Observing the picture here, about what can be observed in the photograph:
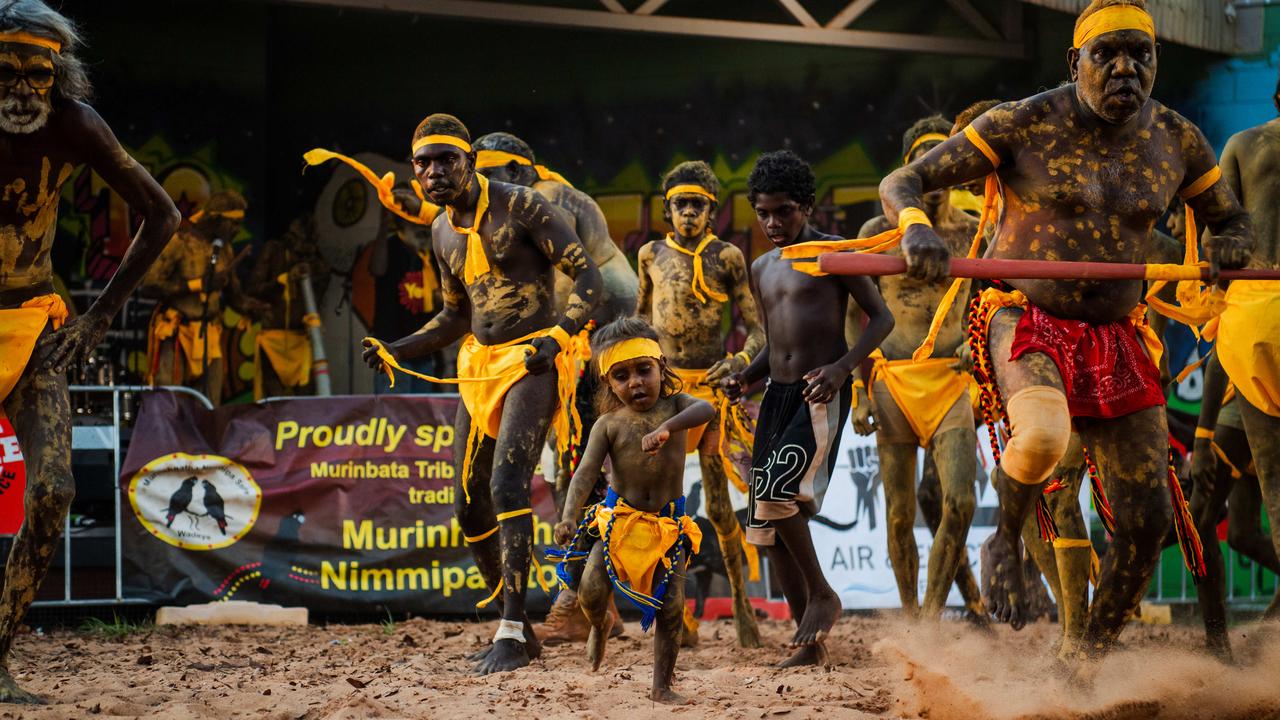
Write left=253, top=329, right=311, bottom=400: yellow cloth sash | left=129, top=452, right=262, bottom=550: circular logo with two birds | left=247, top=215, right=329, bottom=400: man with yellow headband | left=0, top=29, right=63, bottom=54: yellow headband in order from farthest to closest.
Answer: left=253, top=329, right=311, bottom=400: yellow cloth sash, left=247, top=215, right=329, bottom=400: man with yellow headband, left=129, top=452, right=262, bottom=550: circular logo with two birds, left=0, top=29, right=63, bottom=54: yellow headband

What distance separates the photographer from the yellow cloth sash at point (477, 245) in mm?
6848

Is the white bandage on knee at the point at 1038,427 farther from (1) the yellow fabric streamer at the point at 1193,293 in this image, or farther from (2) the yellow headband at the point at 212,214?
(2) the yellow headband at the point at 212,214

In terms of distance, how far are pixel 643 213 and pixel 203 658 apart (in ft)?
30.0

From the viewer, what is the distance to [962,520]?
709 cm

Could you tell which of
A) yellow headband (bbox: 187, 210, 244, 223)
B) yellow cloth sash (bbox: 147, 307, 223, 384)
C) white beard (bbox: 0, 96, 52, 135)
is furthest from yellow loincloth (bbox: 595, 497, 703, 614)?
yellow headband (bbox: 187, 210, 244, 223)

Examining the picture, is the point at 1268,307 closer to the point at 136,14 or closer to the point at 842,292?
the point at 842,292

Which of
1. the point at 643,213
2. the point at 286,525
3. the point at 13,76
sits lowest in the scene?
the point at 286,525

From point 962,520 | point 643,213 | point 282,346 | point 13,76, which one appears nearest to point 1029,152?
point 962,520

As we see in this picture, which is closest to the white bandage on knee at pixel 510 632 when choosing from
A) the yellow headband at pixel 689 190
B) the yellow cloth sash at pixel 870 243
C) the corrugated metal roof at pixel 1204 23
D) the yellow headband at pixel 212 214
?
the yellow cloth sash at pixel 870 243

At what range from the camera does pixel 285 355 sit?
51.2 ft

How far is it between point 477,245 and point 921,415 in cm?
243

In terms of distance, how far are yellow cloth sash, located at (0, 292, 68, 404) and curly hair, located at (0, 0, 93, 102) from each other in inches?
32.7

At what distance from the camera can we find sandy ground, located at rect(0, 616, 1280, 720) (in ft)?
15.6

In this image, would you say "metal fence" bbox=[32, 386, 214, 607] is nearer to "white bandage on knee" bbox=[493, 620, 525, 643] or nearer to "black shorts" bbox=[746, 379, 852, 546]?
"white bandage on knee" bbox=[493, 620, 525, 643]
